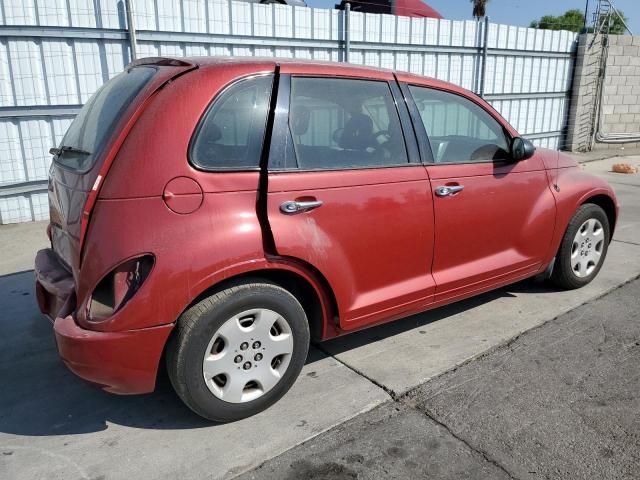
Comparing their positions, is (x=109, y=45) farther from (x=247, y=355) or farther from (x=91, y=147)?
(x=247, y=355)

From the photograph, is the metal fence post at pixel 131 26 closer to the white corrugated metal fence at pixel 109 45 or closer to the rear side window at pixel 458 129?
the white corrugated metal fence at pixel 109 45

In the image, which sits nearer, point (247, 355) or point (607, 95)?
point (247, 355)

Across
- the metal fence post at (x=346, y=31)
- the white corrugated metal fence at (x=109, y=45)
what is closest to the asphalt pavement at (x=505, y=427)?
the white corrugated metal fence at (x=109, y=45)

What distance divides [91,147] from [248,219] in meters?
0.89

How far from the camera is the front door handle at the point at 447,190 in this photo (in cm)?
334

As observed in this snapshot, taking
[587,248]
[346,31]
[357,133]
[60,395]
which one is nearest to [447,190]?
[357,133]

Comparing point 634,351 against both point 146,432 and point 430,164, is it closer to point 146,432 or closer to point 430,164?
point 430,164

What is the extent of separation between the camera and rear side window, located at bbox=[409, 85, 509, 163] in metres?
3.48

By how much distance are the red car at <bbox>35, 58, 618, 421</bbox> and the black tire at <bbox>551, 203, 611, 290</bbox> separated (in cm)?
90

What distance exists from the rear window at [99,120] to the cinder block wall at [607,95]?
12.1 meters

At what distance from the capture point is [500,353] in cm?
350

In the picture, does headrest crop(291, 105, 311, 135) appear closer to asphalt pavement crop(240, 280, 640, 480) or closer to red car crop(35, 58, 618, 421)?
red car crop(35, 58, 618, 421)

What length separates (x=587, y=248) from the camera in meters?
4.50

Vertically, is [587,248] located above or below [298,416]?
above
